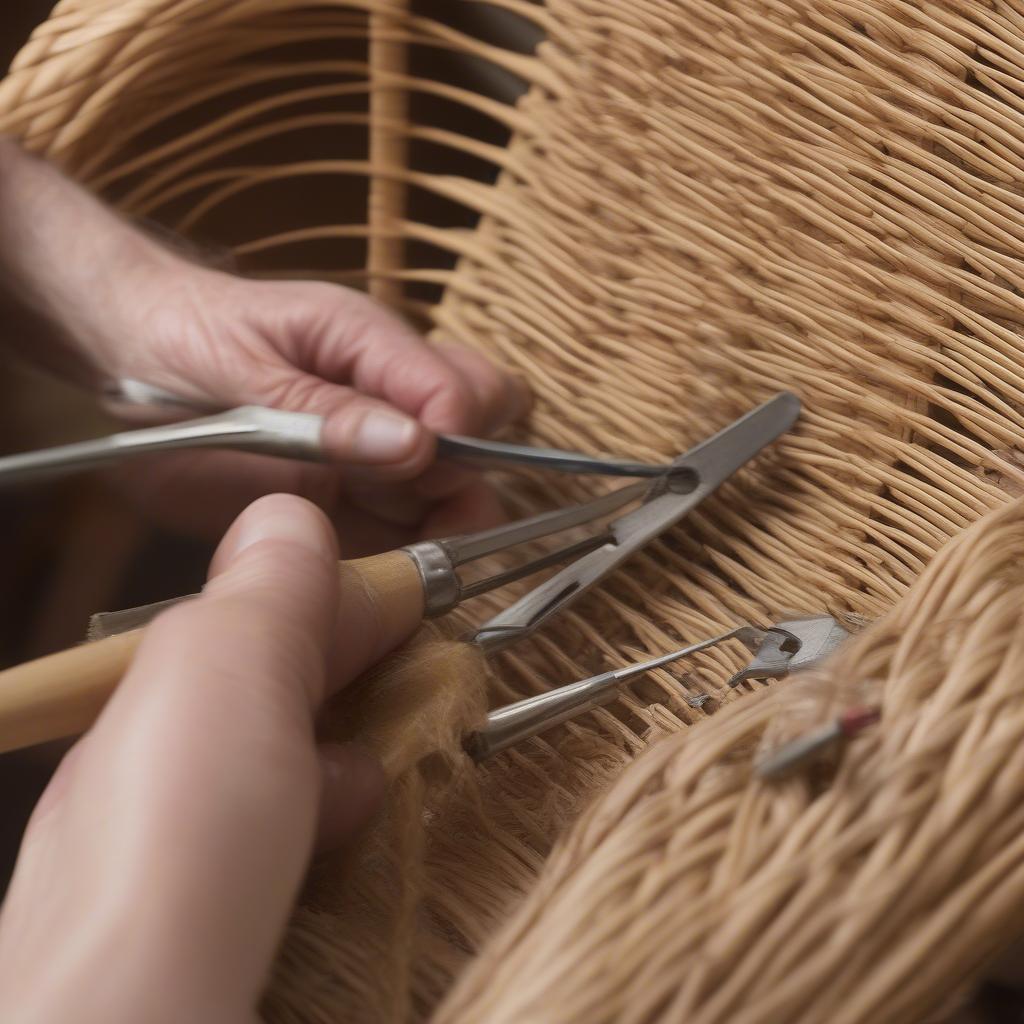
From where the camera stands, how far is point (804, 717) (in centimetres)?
30

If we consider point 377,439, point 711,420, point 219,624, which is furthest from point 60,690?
point 711,420

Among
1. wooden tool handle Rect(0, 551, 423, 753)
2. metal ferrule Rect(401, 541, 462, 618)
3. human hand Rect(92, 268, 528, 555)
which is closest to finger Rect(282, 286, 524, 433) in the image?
human hand Rect(92, 268, 528, 555)

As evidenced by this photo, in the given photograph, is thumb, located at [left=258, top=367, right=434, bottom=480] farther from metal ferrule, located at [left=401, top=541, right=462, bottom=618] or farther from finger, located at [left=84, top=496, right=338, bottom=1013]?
finger, located at [left=84, top=496, right=338, bottom=1013]

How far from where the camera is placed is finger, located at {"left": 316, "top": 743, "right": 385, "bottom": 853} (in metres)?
0.40

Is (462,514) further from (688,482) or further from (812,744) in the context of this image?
(812,744)

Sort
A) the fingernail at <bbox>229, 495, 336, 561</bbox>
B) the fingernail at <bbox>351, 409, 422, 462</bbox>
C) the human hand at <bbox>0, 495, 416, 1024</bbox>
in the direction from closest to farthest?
1. the human hand at <bbox>0, 495, 416, 1024</bbox>
2. the fingernail at <bbox>229, 495, 336, 561</bbox>
3. the fingernail at <bbox>351, 409, 422, 462</bbox>

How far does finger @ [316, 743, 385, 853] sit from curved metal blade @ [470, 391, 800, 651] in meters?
0.14

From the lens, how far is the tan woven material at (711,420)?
0.88ft

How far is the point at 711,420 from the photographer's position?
1.95 ft

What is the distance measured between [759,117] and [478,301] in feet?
0.66

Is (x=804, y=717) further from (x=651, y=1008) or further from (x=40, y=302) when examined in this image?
(x=40, y=302)

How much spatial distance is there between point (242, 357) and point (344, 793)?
0.86ft

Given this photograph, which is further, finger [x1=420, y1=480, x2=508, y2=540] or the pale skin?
finger [x1=420, y1=480, x2=508, y2=540]

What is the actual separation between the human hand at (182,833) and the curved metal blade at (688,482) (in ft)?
0.70
